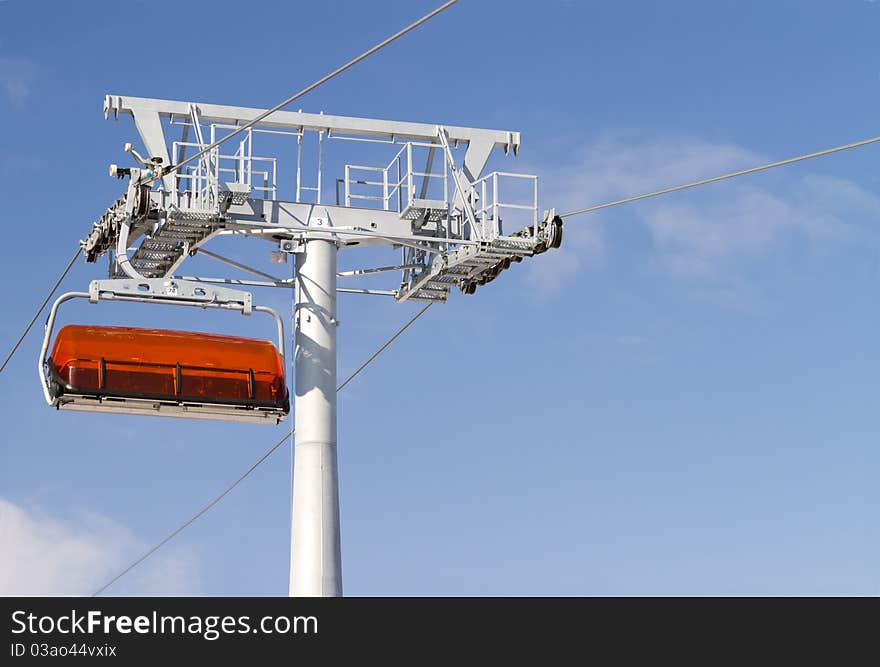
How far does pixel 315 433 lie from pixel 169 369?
337cm

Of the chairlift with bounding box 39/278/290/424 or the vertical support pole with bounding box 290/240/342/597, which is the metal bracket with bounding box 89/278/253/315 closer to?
the chairlift with bounding box 39/278/290/424

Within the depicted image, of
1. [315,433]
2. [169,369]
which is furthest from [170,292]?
[315,433]

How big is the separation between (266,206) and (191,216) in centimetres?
163

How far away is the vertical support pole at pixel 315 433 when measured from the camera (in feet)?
99.1

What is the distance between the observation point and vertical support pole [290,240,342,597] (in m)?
30.2

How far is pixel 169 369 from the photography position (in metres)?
28.5

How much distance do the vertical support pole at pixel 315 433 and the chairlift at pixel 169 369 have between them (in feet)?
6.44

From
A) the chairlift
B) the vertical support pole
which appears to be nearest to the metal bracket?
the chairlift

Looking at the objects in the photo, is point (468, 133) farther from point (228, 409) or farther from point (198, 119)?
point (228, 409)

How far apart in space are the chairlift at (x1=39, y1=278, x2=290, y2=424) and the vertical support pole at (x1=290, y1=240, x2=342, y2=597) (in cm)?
196

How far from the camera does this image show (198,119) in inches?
1238

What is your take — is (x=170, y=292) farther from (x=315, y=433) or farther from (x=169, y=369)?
(x=315, y=433)

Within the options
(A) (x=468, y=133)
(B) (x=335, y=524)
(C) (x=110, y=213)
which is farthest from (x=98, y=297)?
(A) (x=468, y=133)
